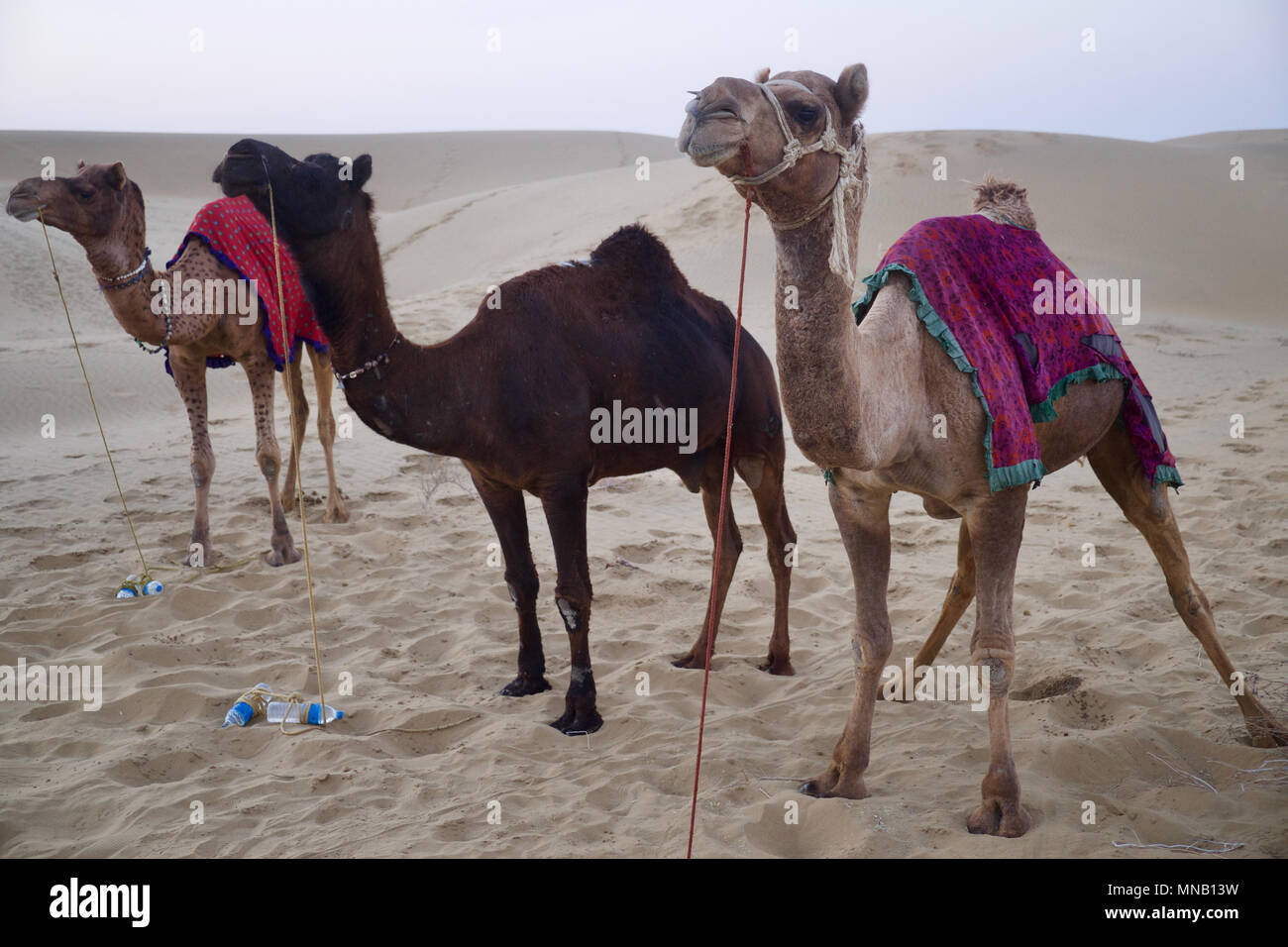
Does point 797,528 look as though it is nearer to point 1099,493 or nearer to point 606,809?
point 1099,493

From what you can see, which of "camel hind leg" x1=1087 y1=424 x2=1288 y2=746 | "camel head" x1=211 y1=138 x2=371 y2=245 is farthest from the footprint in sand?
"camel head" x1=211 y1=138 x2=371 y2=245

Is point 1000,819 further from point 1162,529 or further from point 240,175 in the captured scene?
point 240,175

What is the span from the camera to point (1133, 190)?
2225cm

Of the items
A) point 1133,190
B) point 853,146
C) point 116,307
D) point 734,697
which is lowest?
point 734,697

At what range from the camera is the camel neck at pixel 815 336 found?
286cm

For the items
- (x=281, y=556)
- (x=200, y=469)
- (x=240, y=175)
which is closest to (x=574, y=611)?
(x=240, y=175)

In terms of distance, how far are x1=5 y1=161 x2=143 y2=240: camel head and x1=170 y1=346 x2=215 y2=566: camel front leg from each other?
0.94 m

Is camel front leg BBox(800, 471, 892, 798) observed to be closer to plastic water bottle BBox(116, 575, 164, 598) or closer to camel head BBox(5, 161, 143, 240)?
plastic water bottle BBox(116, 575, 164, 598)

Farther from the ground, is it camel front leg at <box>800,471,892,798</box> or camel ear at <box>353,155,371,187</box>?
camel ear at <box>353,155,371,187</box>

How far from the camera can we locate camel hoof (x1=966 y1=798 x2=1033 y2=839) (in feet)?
11.6

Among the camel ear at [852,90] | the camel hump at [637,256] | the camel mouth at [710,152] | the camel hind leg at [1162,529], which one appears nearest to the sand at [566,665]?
the camel hind leg at [1162,529]

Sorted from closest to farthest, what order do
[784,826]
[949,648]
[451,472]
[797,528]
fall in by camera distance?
[784,826] → [949,648] → [797,528] → [451,472]
